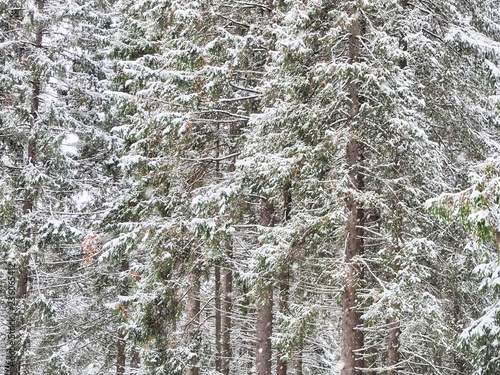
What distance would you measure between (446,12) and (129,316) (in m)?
8.50

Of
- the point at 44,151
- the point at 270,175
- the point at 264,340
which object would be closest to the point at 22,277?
the point at 44,151

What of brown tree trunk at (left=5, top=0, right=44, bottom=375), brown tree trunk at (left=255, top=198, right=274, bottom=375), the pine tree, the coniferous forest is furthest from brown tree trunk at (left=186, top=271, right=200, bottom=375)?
brown tree trunk at (left=5, top=0, right=44, bottom=375)

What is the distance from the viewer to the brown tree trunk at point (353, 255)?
6.50 meters

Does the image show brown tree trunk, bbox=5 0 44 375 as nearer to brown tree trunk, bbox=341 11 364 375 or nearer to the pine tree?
the pine tree

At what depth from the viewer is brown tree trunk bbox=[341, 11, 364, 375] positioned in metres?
6.50

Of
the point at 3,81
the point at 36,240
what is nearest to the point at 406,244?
the point at 36,240

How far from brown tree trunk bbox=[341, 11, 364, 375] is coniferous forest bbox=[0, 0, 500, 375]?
33 millimetres

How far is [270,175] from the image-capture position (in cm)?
671

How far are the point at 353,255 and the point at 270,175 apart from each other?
179 centimetres

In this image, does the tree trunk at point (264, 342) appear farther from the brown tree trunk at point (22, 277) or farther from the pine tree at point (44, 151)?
the brown tree trunk at point (22, 277)

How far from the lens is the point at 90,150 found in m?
13.4

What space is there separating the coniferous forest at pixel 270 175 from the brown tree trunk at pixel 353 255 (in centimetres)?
3

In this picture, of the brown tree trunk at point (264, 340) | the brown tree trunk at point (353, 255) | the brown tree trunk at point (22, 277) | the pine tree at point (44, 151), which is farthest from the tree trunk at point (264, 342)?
the brown tree trunk at point (22, 277)

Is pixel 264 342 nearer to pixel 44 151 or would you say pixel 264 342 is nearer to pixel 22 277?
pixel 22 277
